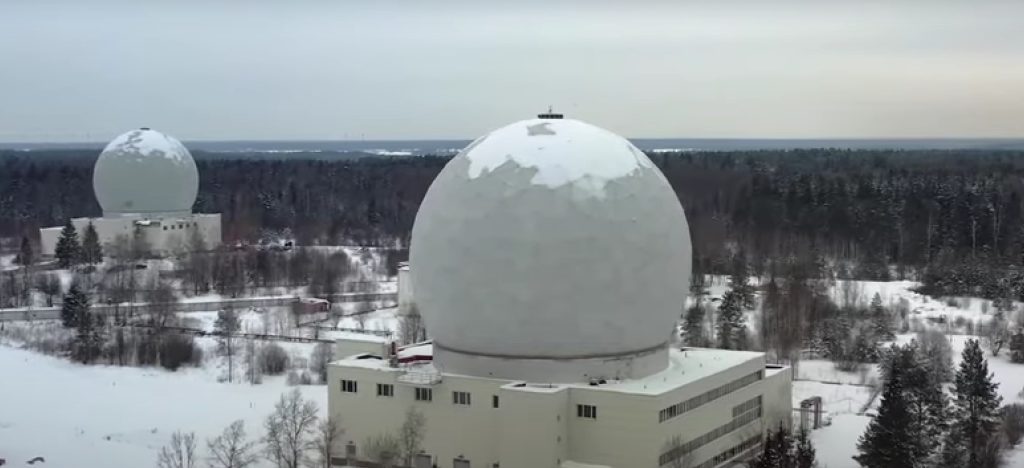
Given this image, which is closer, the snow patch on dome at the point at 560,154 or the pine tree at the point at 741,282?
the snow patch on dome at the point at 560,154

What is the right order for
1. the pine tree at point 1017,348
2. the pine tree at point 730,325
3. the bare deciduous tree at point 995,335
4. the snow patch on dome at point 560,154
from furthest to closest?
1. the bare deciduous tree at point 995,335
2. the pine tree at point 730,325
3. the pine tree at point 1017,348
4. the snow patch on dome at point 560,154

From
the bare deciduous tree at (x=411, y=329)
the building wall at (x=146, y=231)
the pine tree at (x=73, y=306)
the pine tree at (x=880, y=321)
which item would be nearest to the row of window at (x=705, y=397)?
the pine tree at (x=880, y=321)

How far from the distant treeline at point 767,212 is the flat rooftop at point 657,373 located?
1140 inches

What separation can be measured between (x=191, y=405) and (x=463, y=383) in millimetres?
12208

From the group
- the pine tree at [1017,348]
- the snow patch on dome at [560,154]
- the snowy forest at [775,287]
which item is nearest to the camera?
the snow patch on dome at [560,154]

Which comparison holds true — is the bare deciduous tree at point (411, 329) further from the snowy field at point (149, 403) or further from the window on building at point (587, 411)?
the window on building at point (587, 411)

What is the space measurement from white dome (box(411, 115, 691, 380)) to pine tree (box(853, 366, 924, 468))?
5311mm

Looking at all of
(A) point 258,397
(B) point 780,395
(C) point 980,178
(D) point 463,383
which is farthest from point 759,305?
(C) point 980,178

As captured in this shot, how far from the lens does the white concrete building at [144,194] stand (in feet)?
230

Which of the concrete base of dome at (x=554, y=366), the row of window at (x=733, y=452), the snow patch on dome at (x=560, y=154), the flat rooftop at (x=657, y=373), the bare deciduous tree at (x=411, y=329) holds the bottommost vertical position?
the row of window at (x=733, y=452)

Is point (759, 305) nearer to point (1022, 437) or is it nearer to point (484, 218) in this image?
point (1022, 437)

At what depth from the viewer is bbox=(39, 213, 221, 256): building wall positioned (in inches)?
2739

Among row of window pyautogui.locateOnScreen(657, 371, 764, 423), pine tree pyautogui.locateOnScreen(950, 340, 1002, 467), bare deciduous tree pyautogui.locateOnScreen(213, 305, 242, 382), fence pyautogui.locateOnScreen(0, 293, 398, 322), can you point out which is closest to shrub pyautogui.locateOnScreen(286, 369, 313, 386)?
bare deciduous tree pyautogui.locateOnScreen(213, 305, 242, 382)

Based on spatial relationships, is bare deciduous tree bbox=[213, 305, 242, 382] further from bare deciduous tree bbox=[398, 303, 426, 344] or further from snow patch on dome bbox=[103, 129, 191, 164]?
snow patch on dome bbox=[103, 129, 191, 164]
